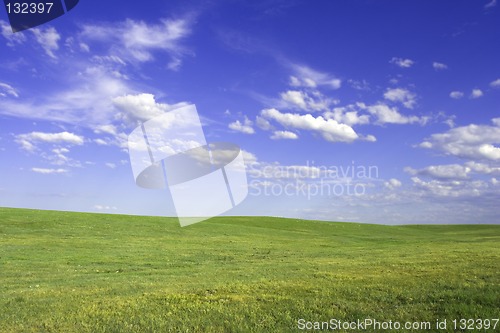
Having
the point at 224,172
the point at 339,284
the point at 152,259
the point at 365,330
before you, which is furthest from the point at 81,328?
the point at 152,259

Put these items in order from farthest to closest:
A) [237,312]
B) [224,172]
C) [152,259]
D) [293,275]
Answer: [152,259] < [224,172] < [293,275] < [237,312]

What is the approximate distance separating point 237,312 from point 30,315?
26.8ft

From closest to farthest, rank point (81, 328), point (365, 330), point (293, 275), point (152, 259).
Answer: point (365, 330) → point (81, 328) → point (293, 275) → point (152, 259)

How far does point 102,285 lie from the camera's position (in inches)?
936

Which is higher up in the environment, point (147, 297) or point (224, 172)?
point (224, 172)

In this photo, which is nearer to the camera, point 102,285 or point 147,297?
point 147,297

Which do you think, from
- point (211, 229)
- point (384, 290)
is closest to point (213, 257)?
point (384, 290)

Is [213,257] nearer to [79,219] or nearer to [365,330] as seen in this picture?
[365,330]

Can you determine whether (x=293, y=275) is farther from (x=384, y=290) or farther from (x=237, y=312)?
(x=237, y=312)

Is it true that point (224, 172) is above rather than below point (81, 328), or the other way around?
above

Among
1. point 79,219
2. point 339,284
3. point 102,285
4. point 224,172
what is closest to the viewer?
point 339,284

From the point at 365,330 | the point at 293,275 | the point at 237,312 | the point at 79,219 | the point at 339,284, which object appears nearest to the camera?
the point at 365,330

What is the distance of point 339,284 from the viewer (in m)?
21.2

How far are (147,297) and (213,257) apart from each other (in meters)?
22.3
